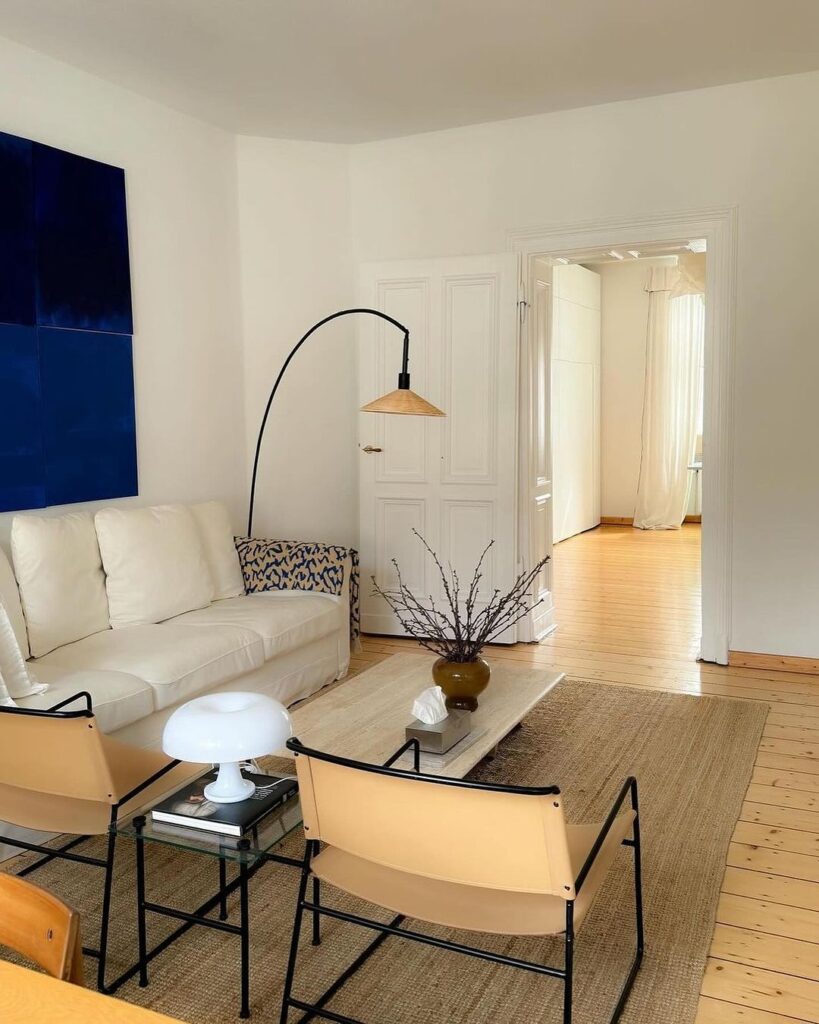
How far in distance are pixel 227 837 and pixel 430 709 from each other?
3.40 feet

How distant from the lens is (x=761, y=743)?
4.05m

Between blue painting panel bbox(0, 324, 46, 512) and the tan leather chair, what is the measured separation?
6.20ft

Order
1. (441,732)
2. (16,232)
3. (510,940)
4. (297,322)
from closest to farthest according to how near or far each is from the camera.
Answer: (510,940) → (441,732) → (16,232) → (297,322)

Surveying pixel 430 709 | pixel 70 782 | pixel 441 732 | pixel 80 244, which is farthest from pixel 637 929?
pixel 80 244

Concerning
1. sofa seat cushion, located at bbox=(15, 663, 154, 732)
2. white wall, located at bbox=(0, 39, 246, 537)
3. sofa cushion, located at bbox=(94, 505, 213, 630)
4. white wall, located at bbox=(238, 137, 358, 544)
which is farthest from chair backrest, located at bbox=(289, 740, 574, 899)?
white wall, located at bbox=(238, 137, 358, 544)

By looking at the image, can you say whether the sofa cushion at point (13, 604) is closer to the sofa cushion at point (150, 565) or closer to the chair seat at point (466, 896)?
the sofa cushion at point (150, 565)

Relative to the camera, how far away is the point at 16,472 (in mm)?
4180

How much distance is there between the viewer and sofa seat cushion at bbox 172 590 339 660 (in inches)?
170

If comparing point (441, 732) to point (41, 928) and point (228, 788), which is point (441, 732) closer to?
point (228, 788)

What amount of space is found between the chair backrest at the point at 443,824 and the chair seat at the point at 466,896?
0.12 metres

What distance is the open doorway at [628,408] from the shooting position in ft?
32.4

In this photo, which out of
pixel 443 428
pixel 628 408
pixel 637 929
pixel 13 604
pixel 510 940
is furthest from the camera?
pixel 628 408

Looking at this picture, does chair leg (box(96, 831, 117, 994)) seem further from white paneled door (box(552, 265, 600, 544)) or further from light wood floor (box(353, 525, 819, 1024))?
white paneled door (box(552, 265, 600, 544))

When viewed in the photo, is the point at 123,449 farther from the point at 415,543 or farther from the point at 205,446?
the point at 415,543
